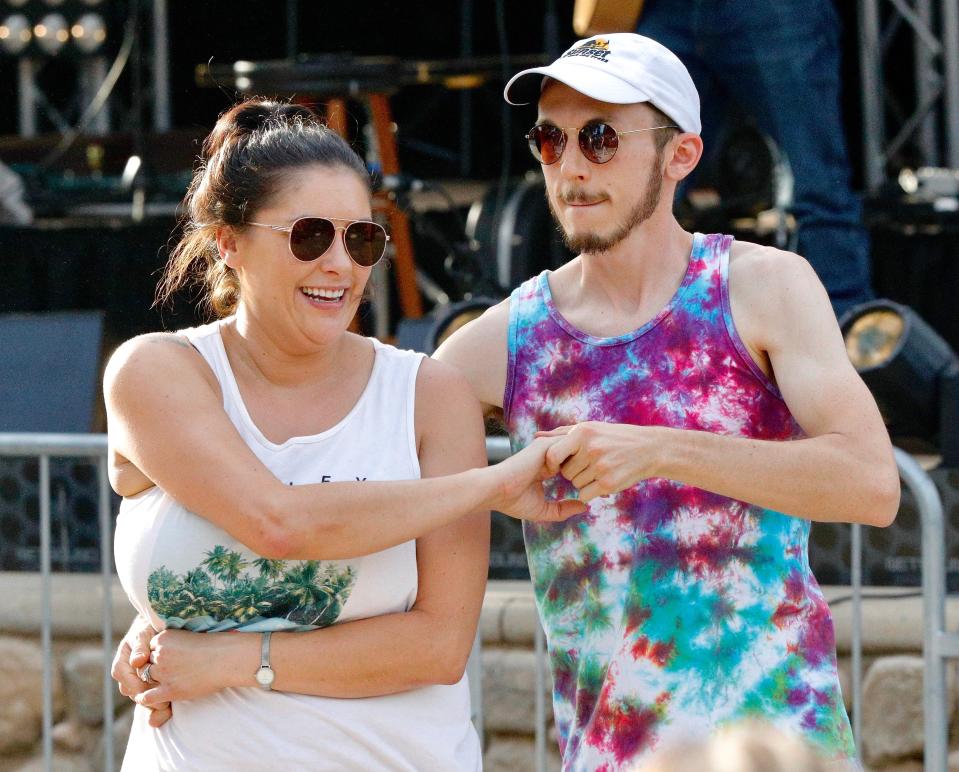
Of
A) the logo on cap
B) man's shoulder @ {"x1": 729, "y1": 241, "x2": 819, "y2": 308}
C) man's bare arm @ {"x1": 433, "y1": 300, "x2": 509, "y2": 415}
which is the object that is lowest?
man's bare arm @ {"x1": 433, "y1": 300, "x2": 509, "y2": 415}

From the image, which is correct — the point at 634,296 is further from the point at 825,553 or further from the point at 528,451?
the point at 825,553

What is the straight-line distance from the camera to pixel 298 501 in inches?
86.1

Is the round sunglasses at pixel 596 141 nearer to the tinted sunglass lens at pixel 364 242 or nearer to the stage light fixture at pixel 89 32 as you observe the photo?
the tinted sunglass lens at pixel 364 242

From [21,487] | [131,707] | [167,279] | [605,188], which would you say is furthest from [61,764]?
[605,188]

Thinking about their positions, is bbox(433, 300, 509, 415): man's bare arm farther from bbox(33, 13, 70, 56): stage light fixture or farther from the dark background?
bbox(33, 13, 70, 56): stage light fixture

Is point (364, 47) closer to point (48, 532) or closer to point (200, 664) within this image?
point (48, 532)

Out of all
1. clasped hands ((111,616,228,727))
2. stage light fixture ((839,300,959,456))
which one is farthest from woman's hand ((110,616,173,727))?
stage light fixture ((839,300,959,456))

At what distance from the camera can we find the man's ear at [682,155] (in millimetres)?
2404

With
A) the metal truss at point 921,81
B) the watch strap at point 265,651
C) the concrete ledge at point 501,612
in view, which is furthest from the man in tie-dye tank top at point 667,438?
the metal truss at point 921,81

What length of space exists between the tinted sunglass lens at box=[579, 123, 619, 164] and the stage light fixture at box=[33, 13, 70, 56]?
Answer: 7049mm

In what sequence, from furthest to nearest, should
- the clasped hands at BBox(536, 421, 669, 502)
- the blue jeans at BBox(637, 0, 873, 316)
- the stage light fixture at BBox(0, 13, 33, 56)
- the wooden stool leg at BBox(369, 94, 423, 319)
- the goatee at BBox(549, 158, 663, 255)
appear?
the stage light fixture at BBox(0, 13, 33, 56), the wooden stool leg at BBox(369, 94, 423, 319), the blue jeans at BBox(637, 0, 873, 316), the goatee at BBox(549, 158, 663, 255), the clasped hands at BBox(536, 421, 669, 502)

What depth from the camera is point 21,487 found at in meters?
4.22

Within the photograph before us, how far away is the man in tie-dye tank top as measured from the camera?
219 centimetres

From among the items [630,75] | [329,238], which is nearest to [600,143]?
[630,75]
